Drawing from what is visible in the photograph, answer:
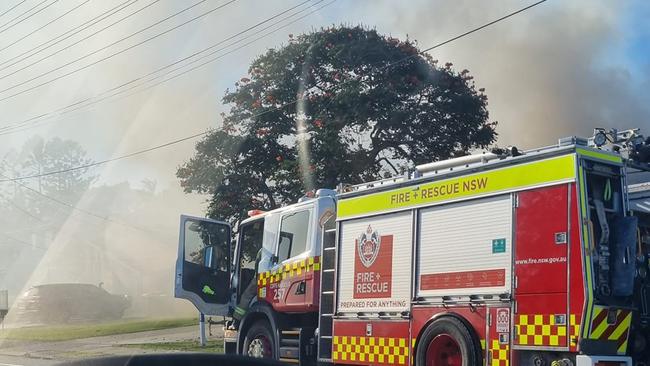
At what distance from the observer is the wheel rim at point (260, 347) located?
1187 centimetres

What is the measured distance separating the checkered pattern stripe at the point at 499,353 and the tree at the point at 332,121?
31.5ft

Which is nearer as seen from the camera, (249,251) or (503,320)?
(503,320)

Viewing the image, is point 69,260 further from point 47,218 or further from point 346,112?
point 346,112

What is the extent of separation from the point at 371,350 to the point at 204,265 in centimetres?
390

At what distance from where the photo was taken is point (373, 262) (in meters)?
9.94

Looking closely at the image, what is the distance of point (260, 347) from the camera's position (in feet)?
39.2

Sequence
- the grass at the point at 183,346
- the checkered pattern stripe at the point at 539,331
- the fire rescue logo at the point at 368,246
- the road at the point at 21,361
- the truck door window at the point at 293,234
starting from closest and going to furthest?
the checkered pattern stripe at the point at 539,331
the fire rescue logo at the point at 368,246
the truck door window at the point at 293,234
the road at the point at 21,361
the grass at the point at 183,346

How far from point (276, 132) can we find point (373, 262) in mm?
9067

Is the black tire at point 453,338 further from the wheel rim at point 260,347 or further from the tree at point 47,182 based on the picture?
the tree at point 47,182

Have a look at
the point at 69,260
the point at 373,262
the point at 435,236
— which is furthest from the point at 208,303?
the point at 69,260

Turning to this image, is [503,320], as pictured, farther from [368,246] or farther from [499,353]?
[368,246]

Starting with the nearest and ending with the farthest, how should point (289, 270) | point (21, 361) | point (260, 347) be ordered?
point (289, 270)
point (260, 347)
point (21, 361)

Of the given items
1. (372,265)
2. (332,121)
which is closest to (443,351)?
(372,265)

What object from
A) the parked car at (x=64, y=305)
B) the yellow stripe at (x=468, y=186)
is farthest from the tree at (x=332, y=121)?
the parked car at (x=64, y=305)
